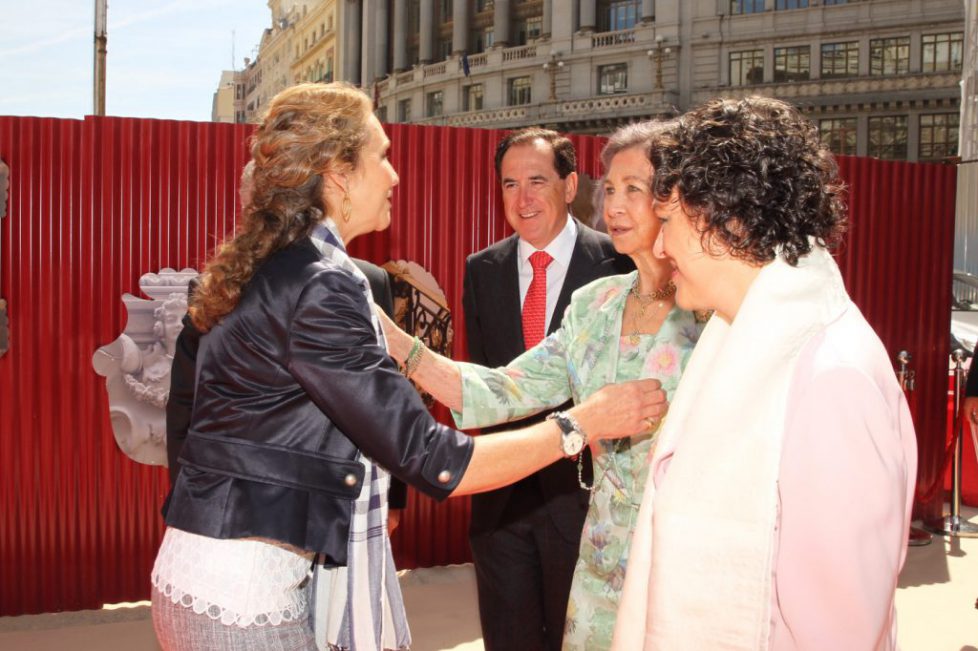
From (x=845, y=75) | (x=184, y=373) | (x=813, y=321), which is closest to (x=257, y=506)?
(x=184, y=373)

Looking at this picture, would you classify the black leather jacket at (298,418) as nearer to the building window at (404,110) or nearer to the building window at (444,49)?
the building window at (404,110)

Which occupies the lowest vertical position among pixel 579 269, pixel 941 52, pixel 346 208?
pixel 579 269

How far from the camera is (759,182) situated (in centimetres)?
153

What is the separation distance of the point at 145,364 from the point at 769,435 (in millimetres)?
4085

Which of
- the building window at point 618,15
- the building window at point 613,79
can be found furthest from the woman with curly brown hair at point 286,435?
the building window at point 618,15

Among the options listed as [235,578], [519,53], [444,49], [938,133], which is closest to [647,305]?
[235,578]

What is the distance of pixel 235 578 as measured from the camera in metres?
1.73

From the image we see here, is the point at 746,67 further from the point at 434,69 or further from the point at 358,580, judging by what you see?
the point at 358,580

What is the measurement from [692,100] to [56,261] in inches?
1928

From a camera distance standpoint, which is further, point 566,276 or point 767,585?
point 566,276

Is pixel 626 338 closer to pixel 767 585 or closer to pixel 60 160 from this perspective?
pixel 767 585

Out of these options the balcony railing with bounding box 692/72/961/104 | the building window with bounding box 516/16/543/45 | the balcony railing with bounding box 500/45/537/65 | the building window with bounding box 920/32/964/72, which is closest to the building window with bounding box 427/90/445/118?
the balcony railing with bounding box 500/45/537/65

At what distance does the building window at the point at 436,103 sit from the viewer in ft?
203

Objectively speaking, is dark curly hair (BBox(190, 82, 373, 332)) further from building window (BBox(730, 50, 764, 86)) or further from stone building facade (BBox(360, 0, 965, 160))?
building window (BBox(730, 50, 764, 86))
